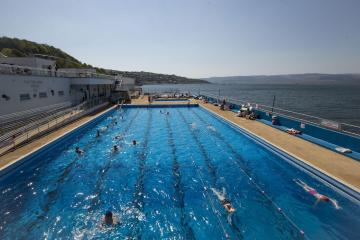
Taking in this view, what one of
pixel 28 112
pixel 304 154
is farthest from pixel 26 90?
pixel 304 154

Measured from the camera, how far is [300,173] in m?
9.52

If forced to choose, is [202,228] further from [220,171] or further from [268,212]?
[220,171]

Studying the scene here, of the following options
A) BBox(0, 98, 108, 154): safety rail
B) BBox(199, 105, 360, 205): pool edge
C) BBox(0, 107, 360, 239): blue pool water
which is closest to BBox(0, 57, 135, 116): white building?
BBox(0, 98, 108, 154): safety rail

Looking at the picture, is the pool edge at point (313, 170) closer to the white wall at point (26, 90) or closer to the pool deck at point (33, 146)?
the pool deck at point (33, 146)

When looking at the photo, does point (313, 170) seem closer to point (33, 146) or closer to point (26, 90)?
point (33, 146)

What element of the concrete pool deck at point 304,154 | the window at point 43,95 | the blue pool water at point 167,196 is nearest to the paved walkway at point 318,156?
the concrete pool deck at point 304,154

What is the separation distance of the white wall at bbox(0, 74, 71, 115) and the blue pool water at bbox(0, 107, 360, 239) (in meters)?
5.11

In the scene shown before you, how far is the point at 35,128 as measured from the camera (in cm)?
1445

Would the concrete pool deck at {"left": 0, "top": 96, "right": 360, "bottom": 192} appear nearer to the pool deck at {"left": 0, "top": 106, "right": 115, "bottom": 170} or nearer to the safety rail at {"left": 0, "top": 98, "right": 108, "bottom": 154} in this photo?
the pool deck at {"left": 0, "top": 106, "right": 115, "bottom": 170}

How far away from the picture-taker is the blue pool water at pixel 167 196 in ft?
21.2

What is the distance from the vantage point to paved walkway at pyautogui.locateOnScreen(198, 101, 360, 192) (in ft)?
27.0

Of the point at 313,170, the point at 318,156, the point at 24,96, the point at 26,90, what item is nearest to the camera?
the point at 313,170

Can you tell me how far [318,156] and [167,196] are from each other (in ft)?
23.8

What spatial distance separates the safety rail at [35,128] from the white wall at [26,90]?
6.14ft
